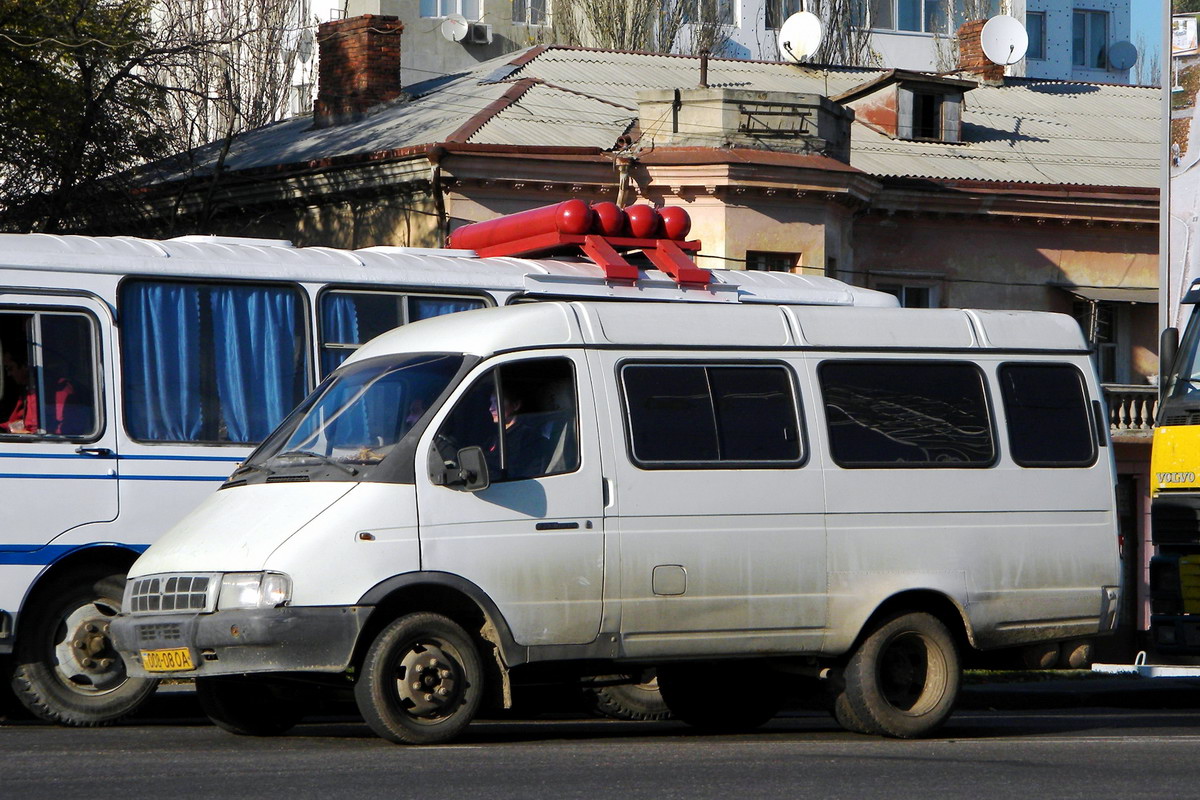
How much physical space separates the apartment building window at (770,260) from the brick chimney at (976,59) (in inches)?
426

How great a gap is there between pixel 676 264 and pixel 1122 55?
188ft

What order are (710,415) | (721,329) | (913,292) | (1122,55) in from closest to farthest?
(710,415) < (721,329) < (913,292) < (1122,55)

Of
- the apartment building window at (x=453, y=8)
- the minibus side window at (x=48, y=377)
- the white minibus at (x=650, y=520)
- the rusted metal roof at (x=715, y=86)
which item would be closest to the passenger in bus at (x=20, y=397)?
the minibus side window at (x=48, y=377)

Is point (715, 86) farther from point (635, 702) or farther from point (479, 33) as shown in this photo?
point (479, 33)

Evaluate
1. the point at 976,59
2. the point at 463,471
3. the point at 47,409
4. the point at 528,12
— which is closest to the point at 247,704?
the point at 463,471

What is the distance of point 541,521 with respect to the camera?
32.6 feet

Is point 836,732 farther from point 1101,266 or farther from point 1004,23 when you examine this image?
point 1004,23

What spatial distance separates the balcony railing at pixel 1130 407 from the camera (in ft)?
98.2

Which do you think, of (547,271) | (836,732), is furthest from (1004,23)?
(836,732)

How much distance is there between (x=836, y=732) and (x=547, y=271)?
4.00 m

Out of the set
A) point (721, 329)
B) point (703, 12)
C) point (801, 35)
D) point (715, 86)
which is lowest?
point (721, 329)

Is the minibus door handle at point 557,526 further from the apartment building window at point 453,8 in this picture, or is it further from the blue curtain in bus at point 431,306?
the apartment building window at point 453,8

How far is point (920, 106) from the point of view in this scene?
104 feet

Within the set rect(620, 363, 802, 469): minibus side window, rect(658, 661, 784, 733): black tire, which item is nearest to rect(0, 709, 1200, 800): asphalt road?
rect(658, 661, 784, 733): black tire
